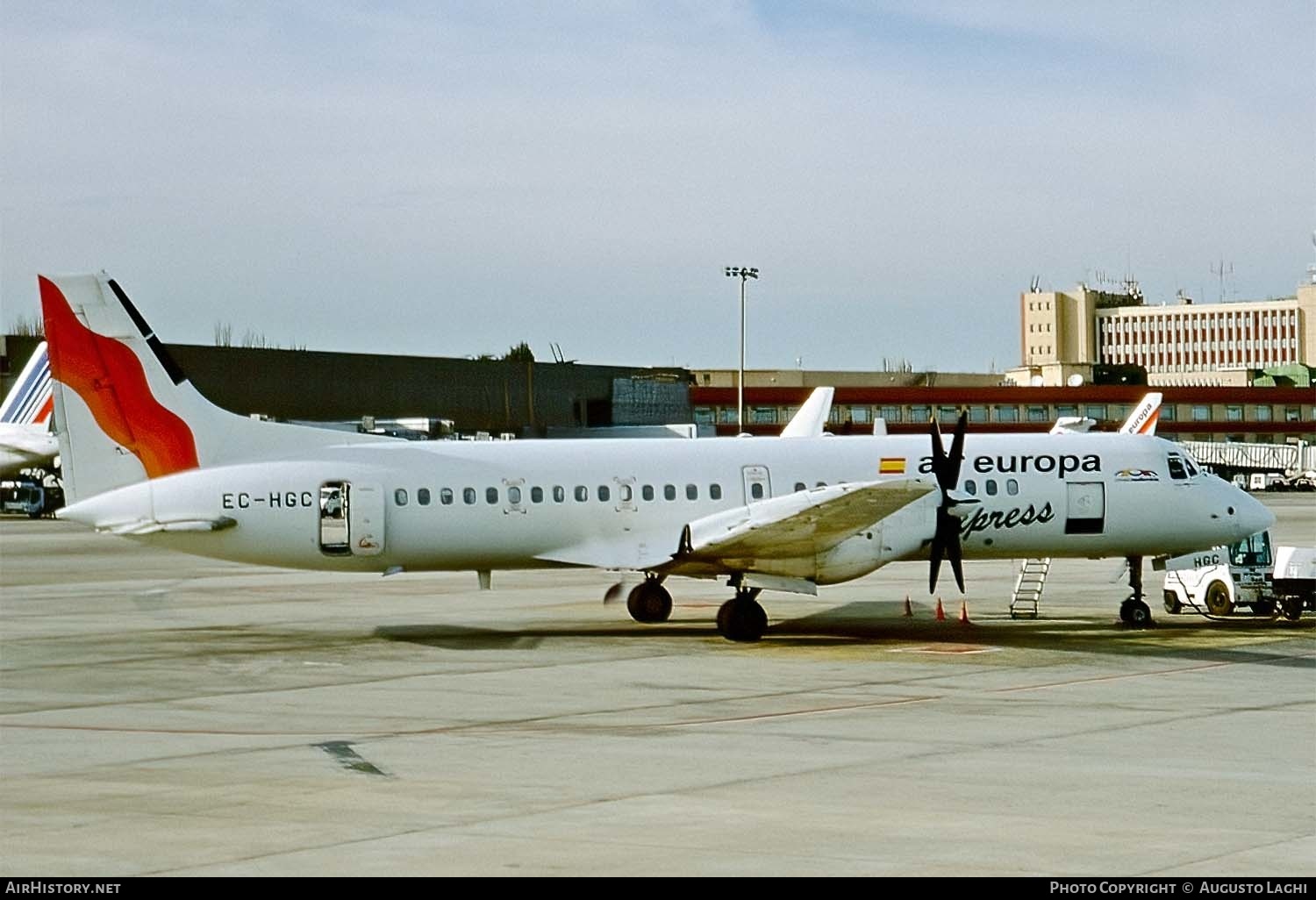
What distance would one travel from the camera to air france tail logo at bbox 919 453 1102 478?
31.6 m

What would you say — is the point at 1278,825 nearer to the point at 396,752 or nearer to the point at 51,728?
the point at 396,752

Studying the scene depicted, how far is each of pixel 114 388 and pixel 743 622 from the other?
12258mm

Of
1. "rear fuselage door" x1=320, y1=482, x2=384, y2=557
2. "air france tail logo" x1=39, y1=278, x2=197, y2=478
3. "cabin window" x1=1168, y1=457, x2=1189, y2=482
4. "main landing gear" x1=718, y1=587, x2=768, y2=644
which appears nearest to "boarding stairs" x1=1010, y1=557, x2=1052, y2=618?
"cabin window" x1=1168, y1=457, x2=1189, y2=482

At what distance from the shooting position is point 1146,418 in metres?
64.3

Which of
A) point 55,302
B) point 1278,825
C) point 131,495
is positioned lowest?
point 1278,825

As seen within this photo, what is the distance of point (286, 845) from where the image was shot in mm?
→ 12812

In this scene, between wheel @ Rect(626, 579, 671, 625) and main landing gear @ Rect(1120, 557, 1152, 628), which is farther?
wheel @ Rect(626, 579, 671, 625)

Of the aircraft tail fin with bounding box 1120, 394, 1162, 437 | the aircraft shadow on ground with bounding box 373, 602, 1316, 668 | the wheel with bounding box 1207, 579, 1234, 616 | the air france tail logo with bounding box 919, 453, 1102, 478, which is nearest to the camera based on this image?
the aircraft shadow on ground with bounding box 373, 602, 1316, 668

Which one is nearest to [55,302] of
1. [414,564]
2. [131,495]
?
[131,495]

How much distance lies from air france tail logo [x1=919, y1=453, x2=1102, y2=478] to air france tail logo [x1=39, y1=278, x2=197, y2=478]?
46.8 feet

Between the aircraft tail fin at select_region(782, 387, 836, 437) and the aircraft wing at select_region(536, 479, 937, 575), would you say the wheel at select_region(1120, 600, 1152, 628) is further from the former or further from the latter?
the aircraft tail fin at select_region(782, 387, 836, 437)

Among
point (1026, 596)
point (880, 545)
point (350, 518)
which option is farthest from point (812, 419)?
point (350, 518)

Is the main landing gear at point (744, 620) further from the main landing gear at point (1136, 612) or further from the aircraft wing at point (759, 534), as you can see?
the main landing gear at point (1136, 612)
